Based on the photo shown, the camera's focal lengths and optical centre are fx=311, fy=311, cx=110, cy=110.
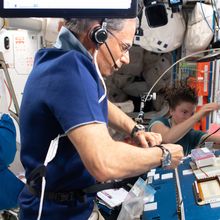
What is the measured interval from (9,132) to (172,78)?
7.22ft

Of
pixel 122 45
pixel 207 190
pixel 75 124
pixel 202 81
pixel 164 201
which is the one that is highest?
pixel 122 45

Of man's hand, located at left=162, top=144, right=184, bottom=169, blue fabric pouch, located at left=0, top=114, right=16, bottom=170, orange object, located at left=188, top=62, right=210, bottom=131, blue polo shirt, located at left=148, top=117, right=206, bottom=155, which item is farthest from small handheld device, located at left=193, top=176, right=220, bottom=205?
orange object, located at left=188, top=62, right=210, bottom=131

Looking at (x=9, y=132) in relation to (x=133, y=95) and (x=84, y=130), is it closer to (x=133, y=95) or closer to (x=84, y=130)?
(x=84, y=130)

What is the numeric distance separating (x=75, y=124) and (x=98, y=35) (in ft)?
1.04

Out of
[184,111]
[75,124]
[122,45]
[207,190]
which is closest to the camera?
[75,124]

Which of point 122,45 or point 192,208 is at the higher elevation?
point 122,45

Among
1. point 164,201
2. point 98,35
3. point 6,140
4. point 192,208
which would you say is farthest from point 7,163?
point 98,35

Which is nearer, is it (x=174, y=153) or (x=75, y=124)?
(x=75, y=124)

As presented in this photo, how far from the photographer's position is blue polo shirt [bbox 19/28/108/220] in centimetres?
87

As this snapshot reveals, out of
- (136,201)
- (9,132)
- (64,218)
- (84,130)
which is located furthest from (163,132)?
(84,130)

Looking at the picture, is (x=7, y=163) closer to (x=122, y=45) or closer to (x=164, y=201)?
(x=164, y=201)

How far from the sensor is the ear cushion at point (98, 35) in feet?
3.26

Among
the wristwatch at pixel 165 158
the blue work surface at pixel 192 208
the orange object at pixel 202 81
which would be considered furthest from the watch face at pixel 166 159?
the orange object at pixel 202 81

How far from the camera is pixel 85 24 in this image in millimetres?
1033
